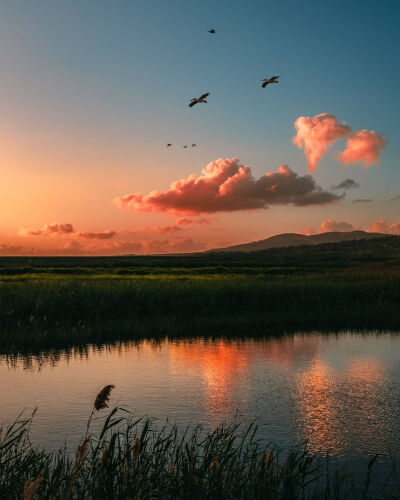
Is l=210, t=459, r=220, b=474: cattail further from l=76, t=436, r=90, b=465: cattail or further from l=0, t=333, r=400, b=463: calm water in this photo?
l=0, t=333, r=400, b=463: calm water

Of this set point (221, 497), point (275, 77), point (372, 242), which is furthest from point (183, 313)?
point (372, 242)

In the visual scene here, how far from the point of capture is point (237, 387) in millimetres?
15195

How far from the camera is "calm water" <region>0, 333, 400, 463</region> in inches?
456

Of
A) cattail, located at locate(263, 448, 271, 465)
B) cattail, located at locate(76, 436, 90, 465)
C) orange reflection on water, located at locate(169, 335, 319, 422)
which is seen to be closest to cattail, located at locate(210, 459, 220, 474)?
cattail, located at locate(263, 448, 271, 465)

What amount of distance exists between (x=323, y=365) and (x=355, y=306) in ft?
46.7

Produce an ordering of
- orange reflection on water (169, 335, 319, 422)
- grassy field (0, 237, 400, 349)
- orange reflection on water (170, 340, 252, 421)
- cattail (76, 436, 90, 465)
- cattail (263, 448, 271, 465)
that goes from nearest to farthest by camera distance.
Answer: cattail (76, 436, 90, 465)
cattail (263, 448, 271, 465)
orange reflection on water (170, 340, 252, 421)
orange reflection on water (169, 335, 319, 422)
grassy field (0, 237, 400, 349)

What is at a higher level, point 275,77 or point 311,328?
point 275,77

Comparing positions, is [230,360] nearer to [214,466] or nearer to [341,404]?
[341,404]

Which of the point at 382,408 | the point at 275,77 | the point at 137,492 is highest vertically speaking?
the point at 275,77

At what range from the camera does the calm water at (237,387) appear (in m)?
11.6

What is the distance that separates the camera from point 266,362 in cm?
1888

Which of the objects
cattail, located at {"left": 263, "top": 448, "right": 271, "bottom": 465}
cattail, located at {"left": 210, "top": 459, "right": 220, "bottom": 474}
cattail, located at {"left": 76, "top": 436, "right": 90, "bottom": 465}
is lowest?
cattail, located at {"left": 210, "top": 459, "right": 220, "bottom": 474}

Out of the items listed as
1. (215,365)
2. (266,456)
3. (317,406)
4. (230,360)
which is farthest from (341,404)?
(266,456)

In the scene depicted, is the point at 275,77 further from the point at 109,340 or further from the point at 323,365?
the point at 109,340
